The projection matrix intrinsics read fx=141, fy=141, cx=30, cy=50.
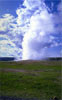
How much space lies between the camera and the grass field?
4996 millimetres

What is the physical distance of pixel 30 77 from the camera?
5941 millimetres

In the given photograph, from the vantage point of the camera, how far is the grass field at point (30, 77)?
16.4 ft

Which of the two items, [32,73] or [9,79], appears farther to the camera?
[32,73]

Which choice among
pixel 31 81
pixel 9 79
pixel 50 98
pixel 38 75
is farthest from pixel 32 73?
pixel 50 98

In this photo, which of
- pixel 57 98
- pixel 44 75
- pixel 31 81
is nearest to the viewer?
pixel 57 98

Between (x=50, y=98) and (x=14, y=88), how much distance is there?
5.10 ft

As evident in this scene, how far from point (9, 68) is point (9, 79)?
23.5 inches

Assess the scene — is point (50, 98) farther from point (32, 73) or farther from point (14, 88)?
point (32, 73)

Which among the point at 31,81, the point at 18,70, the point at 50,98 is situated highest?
the point at 18,70

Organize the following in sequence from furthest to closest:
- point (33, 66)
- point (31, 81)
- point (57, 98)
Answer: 1. point (33, 66)
2. point (31, 81)
3. point (57, 98)

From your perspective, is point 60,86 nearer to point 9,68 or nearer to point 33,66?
point 33,66

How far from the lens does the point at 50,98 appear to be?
4.10 meters

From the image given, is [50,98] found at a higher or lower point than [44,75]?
lower

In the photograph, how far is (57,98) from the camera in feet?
13.4
